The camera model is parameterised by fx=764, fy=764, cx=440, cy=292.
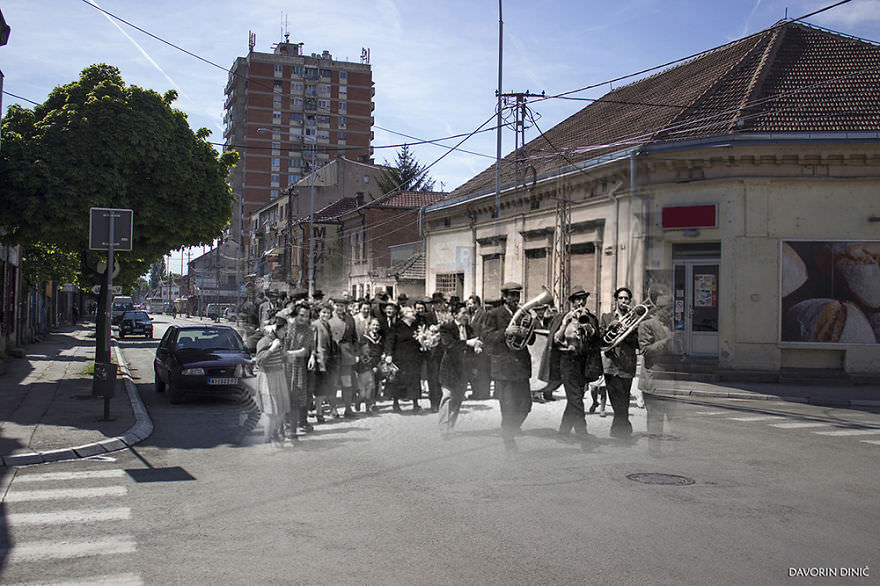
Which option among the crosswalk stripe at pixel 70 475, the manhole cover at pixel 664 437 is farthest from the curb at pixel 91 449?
the manhole cover at pixel 664 437

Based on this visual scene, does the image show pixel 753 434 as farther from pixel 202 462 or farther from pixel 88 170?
pixel 88 170

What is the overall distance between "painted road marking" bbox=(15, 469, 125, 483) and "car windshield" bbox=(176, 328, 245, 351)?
Answer: 696 centimetres

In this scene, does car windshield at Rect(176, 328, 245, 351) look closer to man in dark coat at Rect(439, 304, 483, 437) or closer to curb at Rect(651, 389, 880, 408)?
man in dark coat at Rect(439, 304, 483, 437)

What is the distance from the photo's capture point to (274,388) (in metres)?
10.2

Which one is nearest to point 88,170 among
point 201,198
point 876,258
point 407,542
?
point 201,198

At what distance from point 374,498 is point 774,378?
1506cm

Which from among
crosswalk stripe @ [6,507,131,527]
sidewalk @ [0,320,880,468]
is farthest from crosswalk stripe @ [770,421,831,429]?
crosswalk stripe @ [6,507,131,527]

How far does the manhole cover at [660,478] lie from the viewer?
7.45 m

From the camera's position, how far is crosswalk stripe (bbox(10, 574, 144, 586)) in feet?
15.3

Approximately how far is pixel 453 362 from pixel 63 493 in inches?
224

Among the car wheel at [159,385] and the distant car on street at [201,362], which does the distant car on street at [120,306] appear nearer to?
the car wheel at [159,385]

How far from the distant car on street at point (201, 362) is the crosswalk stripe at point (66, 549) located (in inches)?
328

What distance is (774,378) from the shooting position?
1892 cm

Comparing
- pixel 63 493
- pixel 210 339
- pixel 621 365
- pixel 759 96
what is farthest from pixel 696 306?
pixel 63 493
